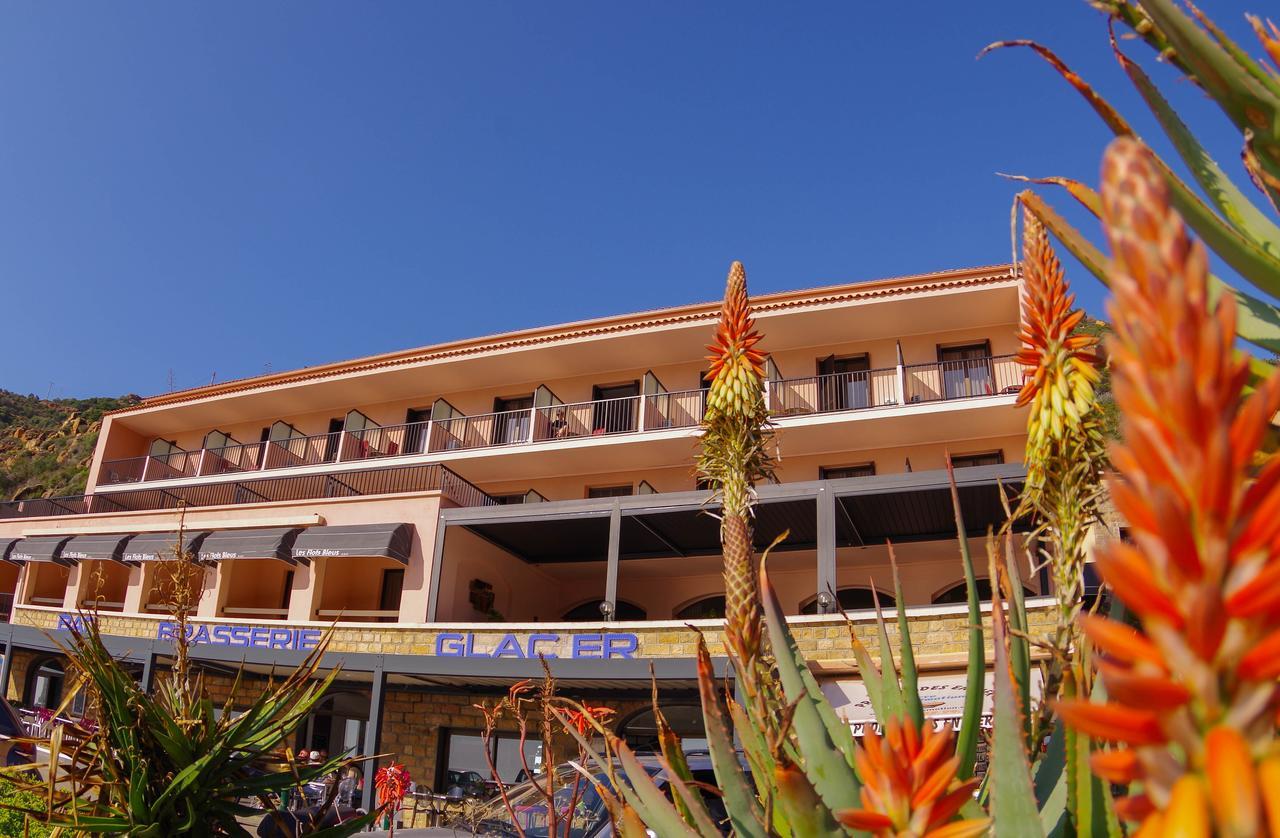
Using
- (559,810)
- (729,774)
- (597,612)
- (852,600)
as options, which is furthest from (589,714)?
(597,612)

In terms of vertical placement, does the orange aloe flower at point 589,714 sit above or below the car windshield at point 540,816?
above

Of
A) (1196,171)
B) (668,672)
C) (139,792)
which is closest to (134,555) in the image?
(668,672)

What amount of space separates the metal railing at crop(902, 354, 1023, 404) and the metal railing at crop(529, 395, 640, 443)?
677cm

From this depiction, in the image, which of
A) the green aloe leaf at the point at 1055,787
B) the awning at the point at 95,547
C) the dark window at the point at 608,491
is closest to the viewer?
the green aloe leaf at the point at 1055,787

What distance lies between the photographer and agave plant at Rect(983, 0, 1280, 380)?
1.44m

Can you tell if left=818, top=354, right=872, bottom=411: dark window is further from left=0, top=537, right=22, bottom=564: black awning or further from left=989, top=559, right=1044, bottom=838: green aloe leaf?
left=0, top=537, right=22, bottom=564: black awning

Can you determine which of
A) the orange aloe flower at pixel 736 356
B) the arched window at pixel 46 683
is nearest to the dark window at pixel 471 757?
the arched window at pixel 46 683

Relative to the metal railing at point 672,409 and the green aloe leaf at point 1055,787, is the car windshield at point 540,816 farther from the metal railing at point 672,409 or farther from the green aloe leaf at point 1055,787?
the metal railing at point 672,409

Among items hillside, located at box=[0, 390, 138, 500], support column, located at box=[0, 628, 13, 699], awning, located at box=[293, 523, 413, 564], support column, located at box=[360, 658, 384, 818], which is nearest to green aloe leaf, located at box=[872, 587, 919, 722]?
support column, located at box=[360, 658, 384, 818]

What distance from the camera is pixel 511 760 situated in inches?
715

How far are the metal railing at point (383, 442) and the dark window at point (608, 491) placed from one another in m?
5.00

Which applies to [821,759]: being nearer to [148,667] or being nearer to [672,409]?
[672,409]

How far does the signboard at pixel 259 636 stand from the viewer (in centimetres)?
1844

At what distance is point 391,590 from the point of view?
23.1 meters
